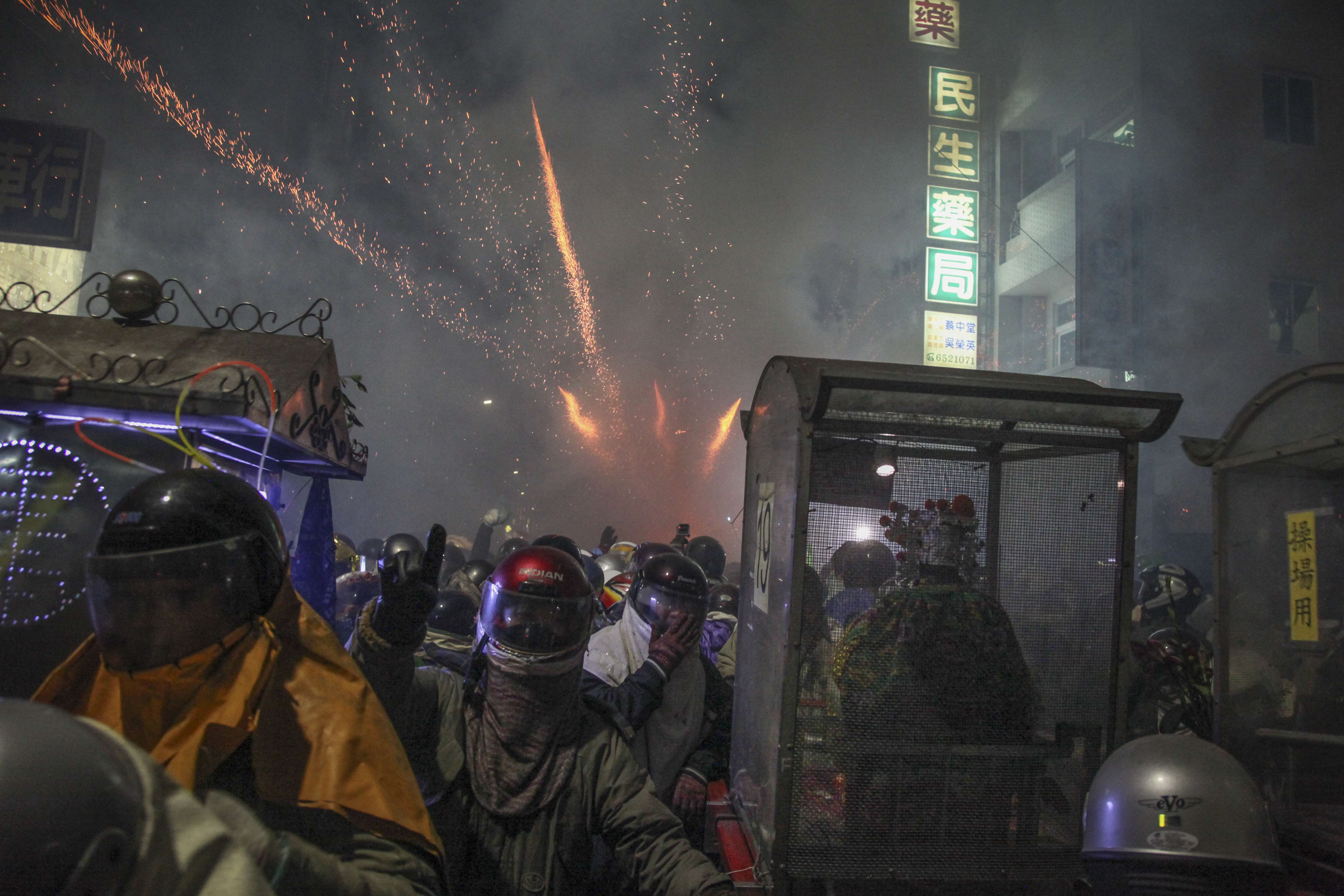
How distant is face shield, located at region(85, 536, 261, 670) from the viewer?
1.44m

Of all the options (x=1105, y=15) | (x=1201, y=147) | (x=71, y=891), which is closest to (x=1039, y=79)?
(x=1105, y=15)

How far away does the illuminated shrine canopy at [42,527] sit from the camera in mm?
2791

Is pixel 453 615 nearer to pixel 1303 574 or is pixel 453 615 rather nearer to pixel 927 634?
pixel 927 634

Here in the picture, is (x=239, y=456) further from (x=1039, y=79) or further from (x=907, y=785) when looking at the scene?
(x=1039, y=79)

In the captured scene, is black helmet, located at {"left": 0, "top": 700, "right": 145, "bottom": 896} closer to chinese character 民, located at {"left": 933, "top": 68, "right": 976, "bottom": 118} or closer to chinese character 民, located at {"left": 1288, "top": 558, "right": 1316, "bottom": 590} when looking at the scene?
chinese character 民, located at {"left": 1288, "top": 558, "right": 1316, "bottom": 590}

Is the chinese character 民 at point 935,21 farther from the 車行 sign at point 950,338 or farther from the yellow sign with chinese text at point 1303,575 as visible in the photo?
the yellow sign with chinese text at point 1303,575

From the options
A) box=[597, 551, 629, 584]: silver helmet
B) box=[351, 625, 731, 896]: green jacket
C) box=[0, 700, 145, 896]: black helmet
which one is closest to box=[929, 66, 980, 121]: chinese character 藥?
box=[597, 551, 629, 584]: silver helmet

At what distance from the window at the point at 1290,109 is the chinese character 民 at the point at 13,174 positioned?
19953mm

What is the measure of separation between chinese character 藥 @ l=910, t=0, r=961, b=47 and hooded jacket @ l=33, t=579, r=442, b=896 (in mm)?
21140

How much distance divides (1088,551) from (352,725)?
2.88 metres

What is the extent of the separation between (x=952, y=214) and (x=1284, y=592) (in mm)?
16312

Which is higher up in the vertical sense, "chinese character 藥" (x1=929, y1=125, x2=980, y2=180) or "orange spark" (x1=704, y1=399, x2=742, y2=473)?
"chinese character 藥" (x1=929, y1=125, x2=980, y2=180)

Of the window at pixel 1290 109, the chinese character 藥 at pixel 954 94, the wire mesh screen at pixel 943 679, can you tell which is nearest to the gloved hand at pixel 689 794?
the wire mesh screen at pixel 943 679

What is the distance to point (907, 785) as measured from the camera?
275 cm
